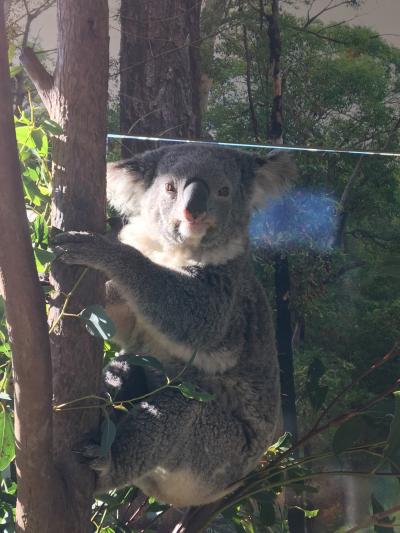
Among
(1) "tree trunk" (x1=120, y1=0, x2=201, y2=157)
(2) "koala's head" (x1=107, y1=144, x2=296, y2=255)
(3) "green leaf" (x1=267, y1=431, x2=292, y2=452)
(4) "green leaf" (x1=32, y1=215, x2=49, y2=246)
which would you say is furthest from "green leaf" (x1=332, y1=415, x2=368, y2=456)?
(1) "tree trunk" (x1=120, y1=0, x2=201, y2=157)

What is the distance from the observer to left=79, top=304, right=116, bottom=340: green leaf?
1.20 m

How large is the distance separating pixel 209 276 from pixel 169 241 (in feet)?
0.55

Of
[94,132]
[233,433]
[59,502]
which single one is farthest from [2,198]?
[233,433]

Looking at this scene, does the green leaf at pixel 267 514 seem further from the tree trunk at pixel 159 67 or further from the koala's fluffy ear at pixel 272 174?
the tree trunk at pixel 159 67

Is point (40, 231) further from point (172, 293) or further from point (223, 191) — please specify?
point (223, 191)

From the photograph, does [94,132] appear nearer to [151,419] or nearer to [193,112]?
[151,419]

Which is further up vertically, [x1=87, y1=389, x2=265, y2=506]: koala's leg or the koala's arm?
the koala's arm

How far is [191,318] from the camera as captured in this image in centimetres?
183

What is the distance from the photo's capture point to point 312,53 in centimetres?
251

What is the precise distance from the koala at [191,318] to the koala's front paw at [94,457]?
45 mm

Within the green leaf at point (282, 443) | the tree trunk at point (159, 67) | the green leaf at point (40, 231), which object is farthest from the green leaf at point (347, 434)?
the tree trunk at point (159, 67)

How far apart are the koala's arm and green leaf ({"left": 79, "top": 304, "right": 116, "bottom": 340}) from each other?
227 mm

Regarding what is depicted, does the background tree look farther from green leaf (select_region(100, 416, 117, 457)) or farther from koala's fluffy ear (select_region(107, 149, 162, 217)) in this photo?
koala's fluffy ear (select_region(107, 149, 162, 217))

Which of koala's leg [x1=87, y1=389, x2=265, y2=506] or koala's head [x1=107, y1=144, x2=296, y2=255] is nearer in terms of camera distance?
koala's leg [x1=87, y1=389, x2=265, y2=506]
